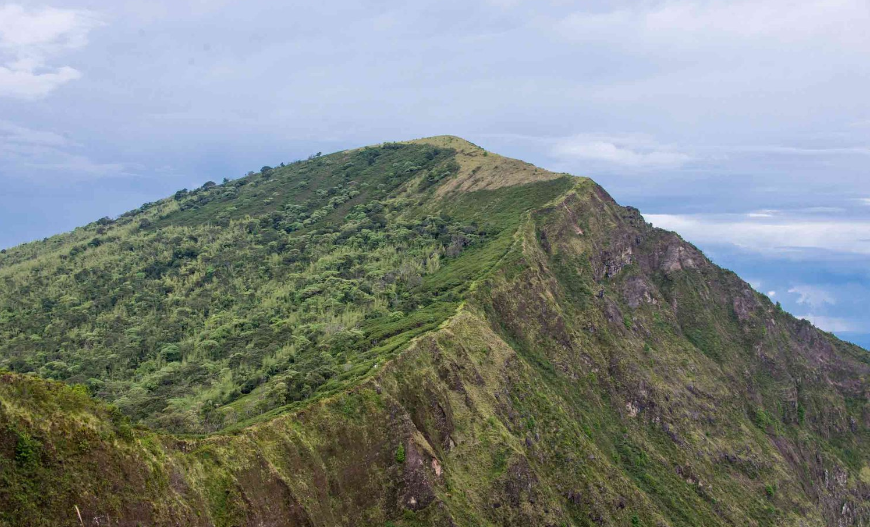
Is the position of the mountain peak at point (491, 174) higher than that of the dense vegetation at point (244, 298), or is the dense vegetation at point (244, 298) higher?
the mountain peak at point (491, 174)

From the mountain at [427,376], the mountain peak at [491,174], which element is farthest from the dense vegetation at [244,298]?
the mountain peak at [491,174]

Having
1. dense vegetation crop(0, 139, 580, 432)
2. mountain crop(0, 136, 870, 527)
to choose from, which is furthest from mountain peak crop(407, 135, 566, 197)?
dense vegetation crop(0, 139, 580, 432)

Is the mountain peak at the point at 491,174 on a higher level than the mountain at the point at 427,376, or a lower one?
higher

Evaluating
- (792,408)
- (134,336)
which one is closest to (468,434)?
(134,336)

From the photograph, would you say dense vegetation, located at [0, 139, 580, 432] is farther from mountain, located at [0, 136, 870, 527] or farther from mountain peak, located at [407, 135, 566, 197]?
mountain peak, located at [407, 135, 566, 197]

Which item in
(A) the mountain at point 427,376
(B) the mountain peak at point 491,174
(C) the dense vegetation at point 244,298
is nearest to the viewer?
(A) the mountain at point 427,376

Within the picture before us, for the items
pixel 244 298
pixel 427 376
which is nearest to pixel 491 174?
pixel 244 298

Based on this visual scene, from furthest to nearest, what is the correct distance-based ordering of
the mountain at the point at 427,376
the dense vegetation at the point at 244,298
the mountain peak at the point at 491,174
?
the mountain peak at the point at 491,174, the dense vegetation at the point at 244,298, the mountain at the point at 427,376

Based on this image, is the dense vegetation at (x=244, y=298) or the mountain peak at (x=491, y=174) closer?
the dense vegetation at (x=244, y=298)

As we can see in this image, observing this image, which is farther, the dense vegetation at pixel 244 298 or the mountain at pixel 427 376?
the dense vegetation at pixel 244 298

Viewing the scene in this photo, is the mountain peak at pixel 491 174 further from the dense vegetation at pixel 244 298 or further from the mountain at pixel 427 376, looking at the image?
the dense vegetation at pixel 244 298
